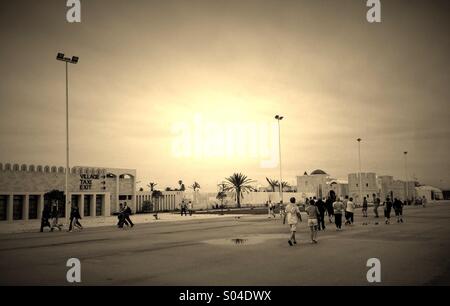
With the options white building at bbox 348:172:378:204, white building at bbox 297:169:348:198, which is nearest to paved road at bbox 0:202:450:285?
white building at bbox 348:172:378:204

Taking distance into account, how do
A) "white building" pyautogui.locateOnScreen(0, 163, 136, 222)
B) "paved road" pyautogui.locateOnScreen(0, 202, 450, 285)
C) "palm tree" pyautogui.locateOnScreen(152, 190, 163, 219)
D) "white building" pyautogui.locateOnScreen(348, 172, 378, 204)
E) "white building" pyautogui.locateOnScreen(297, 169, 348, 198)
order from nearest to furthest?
"paved road" pyautogui.locateOnScreen(0, 202, 450, 285) < "white building" pyautogui.locateOnScreen(0, 163, 136, 222) < "palm tree" pyautogui.locateOnScreen(152, 190, 163, 219) < "white building" pyautogui.locateOnScreen(348, 172, 378, 204) < "white building" pyautogui.locateOnScreen(297, 169, 348, 198)

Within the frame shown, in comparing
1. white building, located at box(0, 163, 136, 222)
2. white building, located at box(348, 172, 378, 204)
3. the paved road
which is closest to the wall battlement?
white building, located at box(0, 163, 136, 222)

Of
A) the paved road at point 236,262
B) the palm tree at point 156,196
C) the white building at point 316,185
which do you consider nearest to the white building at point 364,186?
the white building at point 316,185

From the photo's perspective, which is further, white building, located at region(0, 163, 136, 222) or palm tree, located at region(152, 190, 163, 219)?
palm tree, located at region(152, 190, 163, 219)

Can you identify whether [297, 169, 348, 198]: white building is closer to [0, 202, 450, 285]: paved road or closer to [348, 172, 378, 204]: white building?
[348, 172, 378, 204]: white building

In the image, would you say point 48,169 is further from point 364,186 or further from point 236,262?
point 364,186

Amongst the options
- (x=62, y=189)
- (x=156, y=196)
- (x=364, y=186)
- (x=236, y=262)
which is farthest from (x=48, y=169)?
(x=364, y=186)

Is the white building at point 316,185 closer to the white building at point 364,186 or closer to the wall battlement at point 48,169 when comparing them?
the white building at point 364,186

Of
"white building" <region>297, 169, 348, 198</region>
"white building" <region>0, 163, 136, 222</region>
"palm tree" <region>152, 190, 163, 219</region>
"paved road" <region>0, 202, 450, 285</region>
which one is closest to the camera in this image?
"paved road" <region>0, 202, 450, 285</region>

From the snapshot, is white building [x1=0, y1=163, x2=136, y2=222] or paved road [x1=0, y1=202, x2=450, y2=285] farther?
white building [x1=0, y1=163, x2=136, y2=222]

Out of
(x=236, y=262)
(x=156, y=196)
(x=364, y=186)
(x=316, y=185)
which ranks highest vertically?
(x=316, y=185)
